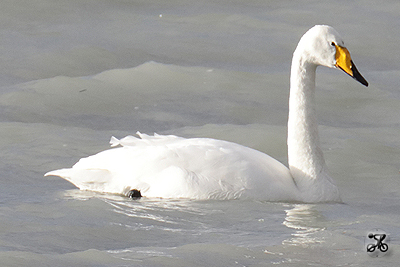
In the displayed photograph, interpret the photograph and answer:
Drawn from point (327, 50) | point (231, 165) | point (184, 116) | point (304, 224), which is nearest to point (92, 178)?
point (231, 165)

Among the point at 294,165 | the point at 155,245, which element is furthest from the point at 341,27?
the point at 155,245

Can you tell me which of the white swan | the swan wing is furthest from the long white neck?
the swan wing

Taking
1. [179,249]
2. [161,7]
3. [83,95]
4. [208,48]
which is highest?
[161,7]

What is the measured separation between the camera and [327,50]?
6.64 m

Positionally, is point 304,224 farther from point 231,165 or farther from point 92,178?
point 92,178

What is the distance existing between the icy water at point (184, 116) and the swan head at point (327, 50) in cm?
100

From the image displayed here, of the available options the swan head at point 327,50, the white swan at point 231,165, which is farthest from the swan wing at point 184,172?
the swan head at point 327,50

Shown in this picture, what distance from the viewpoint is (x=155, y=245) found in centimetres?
518

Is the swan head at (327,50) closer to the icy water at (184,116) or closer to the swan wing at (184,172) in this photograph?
the swan wing at (184,172)

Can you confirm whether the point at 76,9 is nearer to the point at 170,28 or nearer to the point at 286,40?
the point at 170,28

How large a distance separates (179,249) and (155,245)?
172 mm

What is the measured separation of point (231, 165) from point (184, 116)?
9.25 feet

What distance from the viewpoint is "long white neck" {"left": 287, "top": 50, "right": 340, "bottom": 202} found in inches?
263

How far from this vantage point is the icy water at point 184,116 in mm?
5207
